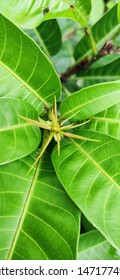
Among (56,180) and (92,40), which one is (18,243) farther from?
(92,40)

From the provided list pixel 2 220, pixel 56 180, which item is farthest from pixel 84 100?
pixel 2 220

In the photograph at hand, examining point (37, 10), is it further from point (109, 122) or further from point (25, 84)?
point (109, 122)

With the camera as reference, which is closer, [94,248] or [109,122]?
[109,122]

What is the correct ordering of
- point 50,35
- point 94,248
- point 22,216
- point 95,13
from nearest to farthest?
1. point 22,216
2. point 94,248
3. point 50,35
4. point 95,13

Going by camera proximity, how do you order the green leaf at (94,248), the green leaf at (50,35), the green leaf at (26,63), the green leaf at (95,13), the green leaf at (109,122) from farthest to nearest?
the green leaf at (95,13) < the green leaf at (50,35) < the green leaf at (94,248) < the green leaf at (109,122) < the green leaf at (26,63)

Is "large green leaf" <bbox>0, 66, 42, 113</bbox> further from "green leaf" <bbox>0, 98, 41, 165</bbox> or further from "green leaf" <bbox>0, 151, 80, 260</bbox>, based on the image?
"green leaf" <bbox>0, 151, 80, 260</bbox>

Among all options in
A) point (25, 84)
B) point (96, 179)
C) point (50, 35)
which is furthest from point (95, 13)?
point (96, 179)

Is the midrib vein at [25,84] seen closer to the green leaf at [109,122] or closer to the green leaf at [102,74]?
the green leaf at [109,122]

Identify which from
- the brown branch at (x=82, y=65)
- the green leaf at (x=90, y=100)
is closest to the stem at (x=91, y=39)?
the brown branch at (x=82, y=65)
